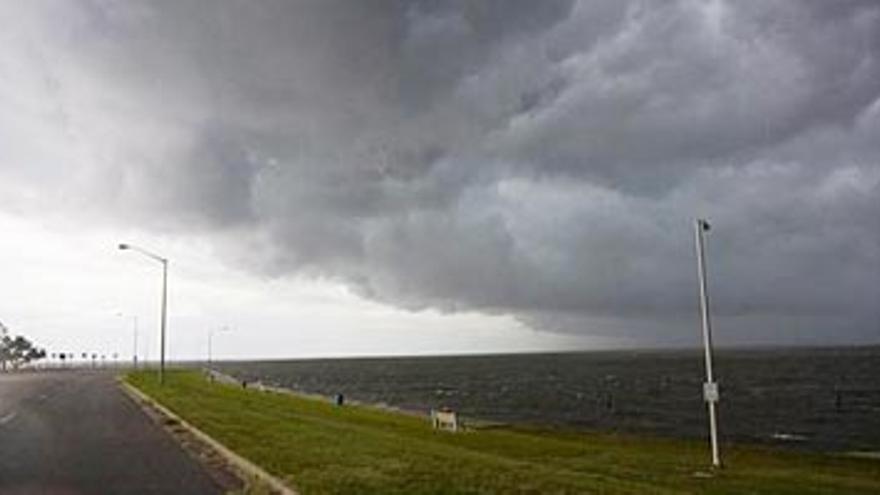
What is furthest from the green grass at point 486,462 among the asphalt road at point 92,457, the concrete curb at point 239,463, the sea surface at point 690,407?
the sea surface at point 690,407

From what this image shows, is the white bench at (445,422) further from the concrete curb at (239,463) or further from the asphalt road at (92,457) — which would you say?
the concrete curb at (239,463)

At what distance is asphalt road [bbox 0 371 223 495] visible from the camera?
17484 mm

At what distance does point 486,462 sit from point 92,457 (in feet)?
28.8

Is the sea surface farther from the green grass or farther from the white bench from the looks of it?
the white bench

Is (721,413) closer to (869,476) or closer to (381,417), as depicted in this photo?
(381,417)

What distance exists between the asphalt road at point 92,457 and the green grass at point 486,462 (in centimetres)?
161

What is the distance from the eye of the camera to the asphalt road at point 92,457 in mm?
17484

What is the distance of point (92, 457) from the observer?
74.2 feet

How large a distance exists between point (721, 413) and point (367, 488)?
71096 millimetres

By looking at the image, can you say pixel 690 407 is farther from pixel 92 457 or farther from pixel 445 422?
pixel 92 457

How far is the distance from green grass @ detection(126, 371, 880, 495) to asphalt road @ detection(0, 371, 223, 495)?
1609mm

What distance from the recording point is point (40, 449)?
80.5ft

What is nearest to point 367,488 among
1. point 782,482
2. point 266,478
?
point 266,478

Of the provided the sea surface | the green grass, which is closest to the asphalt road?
the green grass
